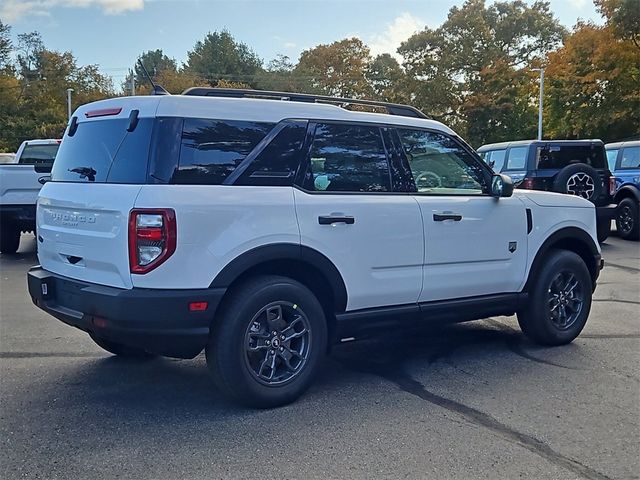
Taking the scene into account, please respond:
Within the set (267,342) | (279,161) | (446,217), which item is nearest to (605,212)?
(446,217)

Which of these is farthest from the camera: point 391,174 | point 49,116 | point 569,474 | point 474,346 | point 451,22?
point 49,116

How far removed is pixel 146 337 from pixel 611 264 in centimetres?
891

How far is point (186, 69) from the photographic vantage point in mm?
61875

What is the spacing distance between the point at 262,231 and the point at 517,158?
9755 mm

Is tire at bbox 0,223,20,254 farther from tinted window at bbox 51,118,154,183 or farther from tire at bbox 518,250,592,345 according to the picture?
tire at bbox 518,250,592,345

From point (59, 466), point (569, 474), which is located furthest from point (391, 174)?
point (59, 466)

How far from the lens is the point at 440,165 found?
5172mm

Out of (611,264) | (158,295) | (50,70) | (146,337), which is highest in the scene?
(50,70)

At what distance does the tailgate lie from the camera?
378 cm

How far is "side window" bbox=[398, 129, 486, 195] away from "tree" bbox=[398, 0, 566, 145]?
34.1 metres

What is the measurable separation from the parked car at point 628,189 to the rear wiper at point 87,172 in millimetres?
12052

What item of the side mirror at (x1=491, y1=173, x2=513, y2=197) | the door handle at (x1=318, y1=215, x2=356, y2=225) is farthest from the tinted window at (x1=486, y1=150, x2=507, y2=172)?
the door handle at (x1=318, y1=215, x2=356, y2=225)

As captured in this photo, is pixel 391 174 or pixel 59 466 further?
pixel 391 174

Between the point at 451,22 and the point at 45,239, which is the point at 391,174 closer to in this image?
the point at 45,239
